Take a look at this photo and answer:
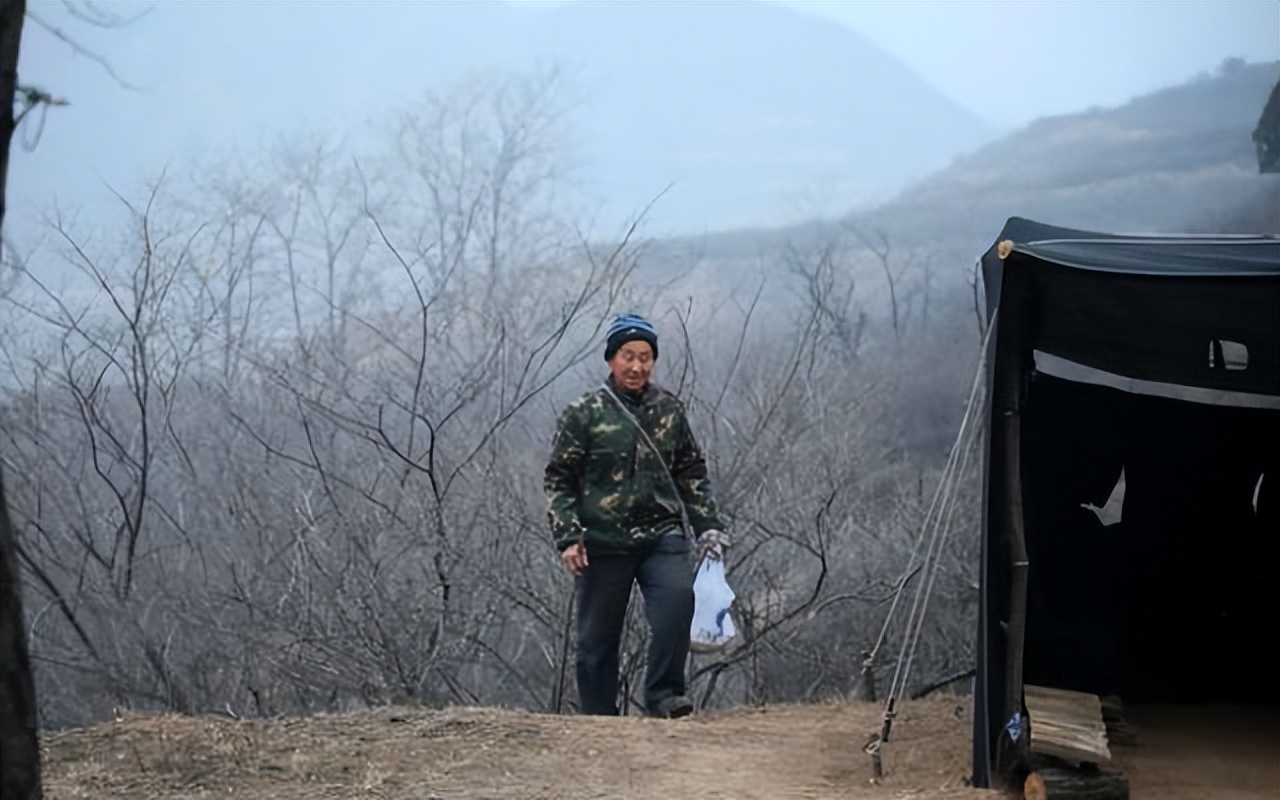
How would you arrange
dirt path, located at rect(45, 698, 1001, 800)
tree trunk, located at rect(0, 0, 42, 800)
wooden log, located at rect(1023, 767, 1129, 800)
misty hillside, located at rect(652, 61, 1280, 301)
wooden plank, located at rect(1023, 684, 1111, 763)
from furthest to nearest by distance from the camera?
misty hillside, located at rect(652, 61, 1280, 301)
dirt path, located at rect(45, 698, 1001, 800)
wooden plank, located at rect(1023, 684, 1111, 763)
wooden log, located at rect(1023, 767, 1129, 800)
tree trunk, located at rect(0, 0, 42, 800)

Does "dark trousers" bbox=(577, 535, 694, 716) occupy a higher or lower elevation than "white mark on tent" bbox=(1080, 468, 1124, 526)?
lower

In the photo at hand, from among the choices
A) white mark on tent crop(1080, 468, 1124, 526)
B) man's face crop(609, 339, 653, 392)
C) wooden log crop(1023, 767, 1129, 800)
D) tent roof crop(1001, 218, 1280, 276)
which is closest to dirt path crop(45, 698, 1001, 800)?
wooden log crop(1023, 767, 1129, 800)

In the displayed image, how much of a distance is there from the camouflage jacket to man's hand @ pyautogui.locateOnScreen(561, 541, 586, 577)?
0.04 metres

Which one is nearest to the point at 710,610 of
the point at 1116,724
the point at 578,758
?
the point at 578,758

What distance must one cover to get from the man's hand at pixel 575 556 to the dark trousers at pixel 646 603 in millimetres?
106

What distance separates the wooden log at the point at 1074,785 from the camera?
4.41m

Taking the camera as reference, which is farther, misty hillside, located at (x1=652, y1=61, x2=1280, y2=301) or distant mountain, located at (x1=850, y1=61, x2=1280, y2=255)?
distant mountain, located at (x1=850, y1=61, x2=1280, y2=255)

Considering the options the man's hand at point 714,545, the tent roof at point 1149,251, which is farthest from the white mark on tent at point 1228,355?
the man's hand at point 714,545

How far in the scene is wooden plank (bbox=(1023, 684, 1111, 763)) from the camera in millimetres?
4535

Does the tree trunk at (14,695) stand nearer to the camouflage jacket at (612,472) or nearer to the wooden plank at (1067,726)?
the camouflage jacket at (612,472)

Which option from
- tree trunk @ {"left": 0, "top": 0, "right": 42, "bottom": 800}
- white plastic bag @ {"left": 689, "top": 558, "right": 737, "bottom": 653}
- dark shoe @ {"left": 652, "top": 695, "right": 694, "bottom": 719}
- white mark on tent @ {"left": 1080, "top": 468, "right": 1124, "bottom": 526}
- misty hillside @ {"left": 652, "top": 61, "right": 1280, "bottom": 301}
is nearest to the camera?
tree trunk @ {"left": 0, "top": 0, "right": 42, "bottom": 800}

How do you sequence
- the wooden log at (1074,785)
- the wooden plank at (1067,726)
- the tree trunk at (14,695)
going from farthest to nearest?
1. the wooden plank at (1067,726)
2. the wooden log at (1074,785)
3. the tree trunk at (14,695)

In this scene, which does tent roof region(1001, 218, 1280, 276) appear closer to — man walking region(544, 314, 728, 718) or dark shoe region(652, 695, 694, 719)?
man walking region(544, 314, 728, 718)

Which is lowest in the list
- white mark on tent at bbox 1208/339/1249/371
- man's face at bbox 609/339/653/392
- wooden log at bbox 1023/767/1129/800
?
wooden log at bbox 1023/767/1129/800
